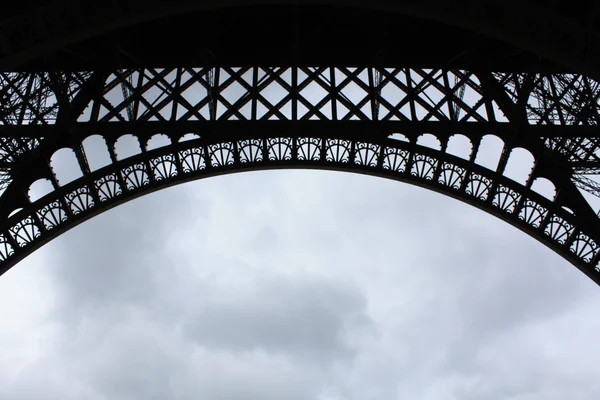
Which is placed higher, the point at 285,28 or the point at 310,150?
the point at 285,28

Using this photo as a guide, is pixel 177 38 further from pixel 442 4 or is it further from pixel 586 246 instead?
pixel 586 246

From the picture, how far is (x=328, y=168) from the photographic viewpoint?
1853 centimetres

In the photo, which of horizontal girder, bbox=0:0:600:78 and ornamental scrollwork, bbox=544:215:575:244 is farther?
ornamental scrollwork, bbox=544:215:575:244

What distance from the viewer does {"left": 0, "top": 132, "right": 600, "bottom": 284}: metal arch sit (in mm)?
18266

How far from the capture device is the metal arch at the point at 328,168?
59.9 ft

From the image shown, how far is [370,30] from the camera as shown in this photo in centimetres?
2008

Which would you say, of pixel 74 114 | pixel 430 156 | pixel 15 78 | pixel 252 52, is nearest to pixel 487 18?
pixel 430 156

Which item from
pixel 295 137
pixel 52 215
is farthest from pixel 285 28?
pixel 52 215

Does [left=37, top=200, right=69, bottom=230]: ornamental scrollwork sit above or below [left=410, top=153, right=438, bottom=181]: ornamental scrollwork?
below

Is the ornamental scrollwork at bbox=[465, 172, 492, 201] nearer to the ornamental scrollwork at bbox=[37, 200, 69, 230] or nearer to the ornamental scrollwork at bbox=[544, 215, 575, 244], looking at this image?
the ornamental scrollwork at bbox=[544, 215, 575, 244]

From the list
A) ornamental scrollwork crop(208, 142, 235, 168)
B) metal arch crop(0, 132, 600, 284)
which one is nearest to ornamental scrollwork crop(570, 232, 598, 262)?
metal arch crop(0, 132, 600, 284)

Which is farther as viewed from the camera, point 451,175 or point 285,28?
point 285,28

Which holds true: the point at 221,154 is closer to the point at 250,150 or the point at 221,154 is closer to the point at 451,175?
the point at 250,150

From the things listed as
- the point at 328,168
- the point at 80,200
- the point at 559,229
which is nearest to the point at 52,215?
the point at 80,200
